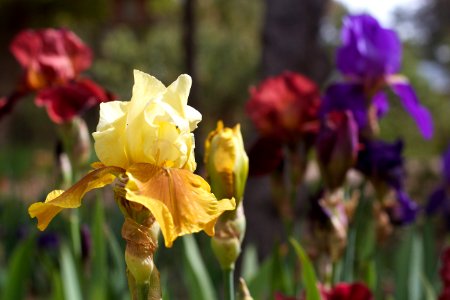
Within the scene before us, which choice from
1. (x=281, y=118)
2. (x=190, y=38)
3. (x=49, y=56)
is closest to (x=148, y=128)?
(x=281, y=118)

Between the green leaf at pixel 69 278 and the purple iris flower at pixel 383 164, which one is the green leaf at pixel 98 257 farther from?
the purple iris flower at pixel 383 164

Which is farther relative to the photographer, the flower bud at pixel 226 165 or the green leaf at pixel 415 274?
the green leaf at pixel 415 274

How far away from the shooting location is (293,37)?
3012 mm

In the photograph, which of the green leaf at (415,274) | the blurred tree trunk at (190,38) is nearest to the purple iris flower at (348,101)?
the green leaf at (415,274)

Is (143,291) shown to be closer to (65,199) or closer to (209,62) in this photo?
(65,199)

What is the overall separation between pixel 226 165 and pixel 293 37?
2.26 m

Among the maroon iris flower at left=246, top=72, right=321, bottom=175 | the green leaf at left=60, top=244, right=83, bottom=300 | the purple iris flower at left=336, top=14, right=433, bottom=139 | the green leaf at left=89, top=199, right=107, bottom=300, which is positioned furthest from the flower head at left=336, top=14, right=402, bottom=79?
the green leaf at left=60, top=244, right=83, bottom=300

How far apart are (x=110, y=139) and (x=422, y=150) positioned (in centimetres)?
965

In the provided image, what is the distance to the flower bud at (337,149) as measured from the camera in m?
1.13

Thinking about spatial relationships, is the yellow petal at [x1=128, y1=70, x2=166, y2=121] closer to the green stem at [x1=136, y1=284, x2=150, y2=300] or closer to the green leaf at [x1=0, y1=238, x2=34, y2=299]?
the green stem at [x1=136, y1=284, x2=150, y2=300]

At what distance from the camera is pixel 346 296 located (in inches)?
41.4

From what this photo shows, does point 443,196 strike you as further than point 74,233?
Yes

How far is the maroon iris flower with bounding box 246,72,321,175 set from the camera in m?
1.30

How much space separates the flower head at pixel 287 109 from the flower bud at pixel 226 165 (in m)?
0.46
